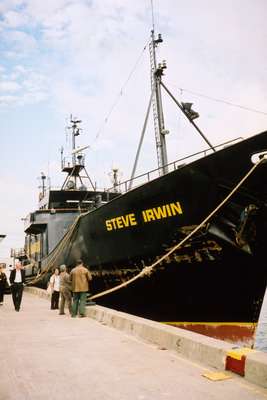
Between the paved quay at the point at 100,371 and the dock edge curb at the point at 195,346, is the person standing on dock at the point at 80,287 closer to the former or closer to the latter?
the dock edge curb at the point at 195,346

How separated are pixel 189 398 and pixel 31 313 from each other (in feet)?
26.2

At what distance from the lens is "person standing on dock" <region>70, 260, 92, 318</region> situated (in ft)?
31.9

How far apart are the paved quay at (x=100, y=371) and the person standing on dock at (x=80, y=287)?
1.99 meters

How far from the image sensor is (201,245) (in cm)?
845

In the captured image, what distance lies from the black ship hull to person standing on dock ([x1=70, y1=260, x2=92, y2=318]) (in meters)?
1.20

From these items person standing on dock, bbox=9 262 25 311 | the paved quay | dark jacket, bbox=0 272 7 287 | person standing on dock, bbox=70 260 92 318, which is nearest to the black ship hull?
person standing on dock, bbox=70 260 92 318

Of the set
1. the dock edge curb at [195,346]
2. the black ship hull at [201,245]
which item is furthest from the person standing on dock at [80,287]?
the dock edge curb at [195,346]

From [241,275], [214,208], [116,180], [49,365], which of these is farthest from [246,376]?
[116,180]

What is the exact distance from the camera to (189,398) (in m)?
3.93

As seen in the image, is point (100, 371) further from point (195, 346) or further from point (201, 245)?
point (201, 245)

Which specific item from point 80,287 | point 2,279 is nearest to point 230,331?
point 80,287

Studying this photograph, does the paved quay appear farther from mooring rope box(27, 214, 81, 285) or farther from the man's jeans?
mooring rope box(27, 214, 81, 285)

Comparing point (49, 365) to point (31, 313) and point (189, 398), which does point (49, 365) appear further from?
point (31, 313)

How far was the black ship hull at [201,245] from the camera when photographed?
7906mm
